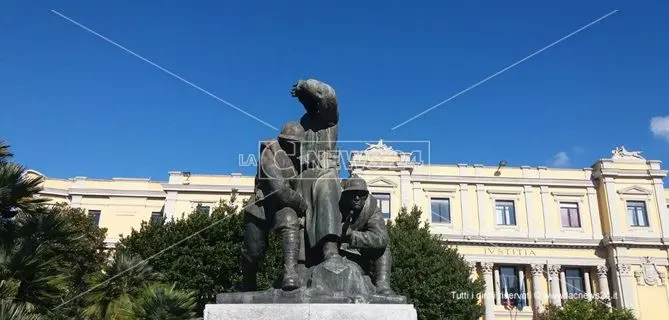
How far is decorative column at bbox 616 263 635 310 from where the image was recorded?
37.4m

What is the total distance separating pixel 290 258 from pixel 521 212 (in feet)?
123

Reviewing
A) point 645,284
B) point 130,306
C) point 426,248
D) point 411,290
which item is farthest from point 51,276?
point 645,284

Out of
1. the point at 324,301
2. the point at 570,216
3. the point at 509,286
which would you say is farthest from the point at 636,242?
the point at 324,301

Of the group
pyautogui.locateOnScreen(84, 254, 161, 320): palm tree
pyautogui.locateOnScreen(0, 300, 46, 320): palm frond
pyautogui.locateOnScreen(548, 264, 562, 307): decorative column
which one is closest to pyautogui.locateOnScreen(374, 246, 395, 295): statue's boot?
pyautogui.locateOnScreen(0, 300, 46, 320): palm frond

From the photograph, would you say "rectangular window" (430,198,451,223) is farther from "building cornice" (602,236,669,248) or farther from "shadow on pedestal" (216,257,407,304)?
"shadow on pedestal" (216,257,407,304)

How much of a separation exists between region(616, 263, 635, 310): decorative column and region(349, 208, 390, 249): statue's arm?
37880mm

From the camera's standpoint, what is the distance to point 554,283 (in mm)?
38094

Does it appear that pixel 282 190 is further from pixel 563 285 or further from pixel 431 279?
pixel 563 285

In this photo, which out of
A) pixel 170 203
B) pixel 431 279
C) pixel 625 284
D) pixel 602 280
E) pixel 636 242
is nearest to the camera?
pixel 431 279

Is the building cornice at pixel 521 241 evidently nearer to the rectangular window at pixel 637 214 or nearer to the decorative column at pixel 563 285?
the decorative column at pixel 563 285

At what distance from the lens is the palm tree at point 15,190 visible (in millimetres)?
10773

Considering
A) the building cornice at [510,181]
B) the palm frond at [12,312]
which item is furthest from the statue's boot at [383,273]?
the building cornice at [510,181]

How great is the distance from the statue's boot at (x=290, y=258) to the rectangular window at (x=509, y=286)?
119ft

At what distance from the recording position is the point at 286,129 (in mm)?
5812
